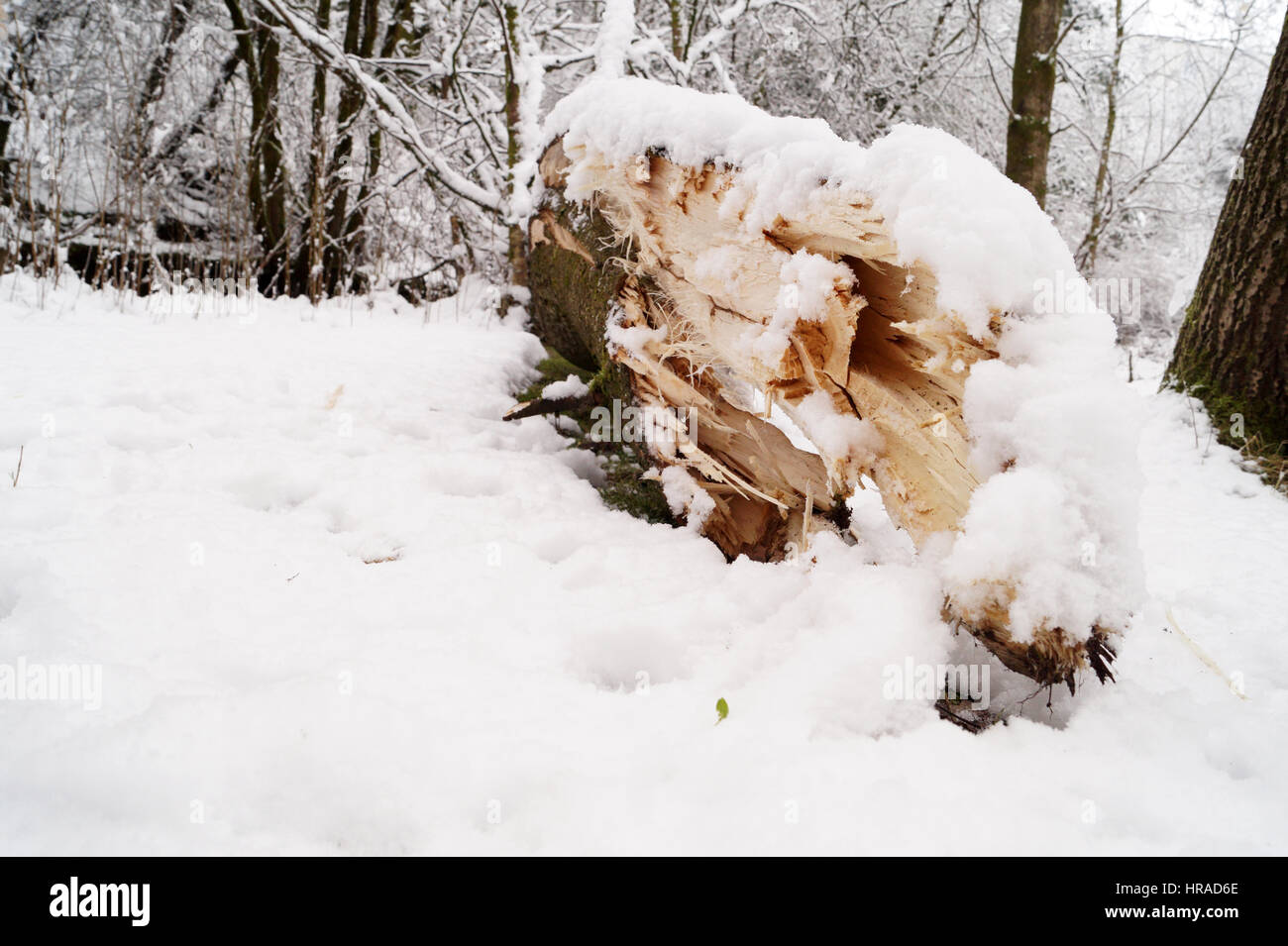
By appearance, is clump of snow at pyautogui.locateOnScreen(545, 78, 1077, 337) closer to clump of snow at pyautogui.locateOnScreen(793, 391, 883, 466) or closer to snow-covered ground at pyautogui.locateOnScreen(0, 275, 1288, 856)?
clump of snow at pyautogui.locateOnScreen(793, 391, 883, 466)

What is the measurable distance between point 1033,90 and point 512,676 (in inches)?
212

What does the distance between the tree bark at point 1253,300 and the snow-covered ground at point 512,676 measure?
0.64 meters

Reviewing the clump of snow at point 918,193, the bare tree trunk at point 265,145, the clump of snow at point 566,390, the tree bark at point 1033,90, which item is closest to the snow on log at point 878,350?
the clump of snow at point 918,193

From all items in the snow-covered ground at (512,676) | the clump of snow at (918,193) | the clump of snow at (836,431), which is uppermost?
the clump of snow at (918,193)

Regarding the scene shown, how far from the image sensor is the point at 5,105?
7.45 metres

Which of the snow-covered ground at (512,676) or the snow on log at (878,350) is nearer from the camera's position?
the snow-covered ground at (512,676)

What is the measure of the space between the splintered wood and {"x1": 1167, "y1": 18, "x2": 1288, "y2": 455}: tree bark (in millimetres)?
2309

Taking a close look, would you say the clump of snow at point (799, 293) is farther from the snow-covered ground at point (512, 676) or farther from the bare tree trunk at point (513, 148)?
the bare tree trunk at point (513, 148)

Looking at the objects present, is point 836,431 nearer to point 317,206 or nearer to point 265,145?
point 317,206

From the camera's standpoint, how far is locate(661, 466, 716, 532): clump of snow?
2.21m

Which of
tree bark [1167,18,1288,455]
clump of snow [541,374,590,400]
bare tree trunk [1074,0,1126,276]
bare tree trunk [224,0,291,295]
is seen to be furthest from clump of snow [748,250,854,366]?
bare tree trunk [1074,0,1126,276]

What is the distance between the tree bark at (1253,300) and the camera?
2834 millimetres

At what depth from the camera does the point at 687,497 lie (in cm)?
227
